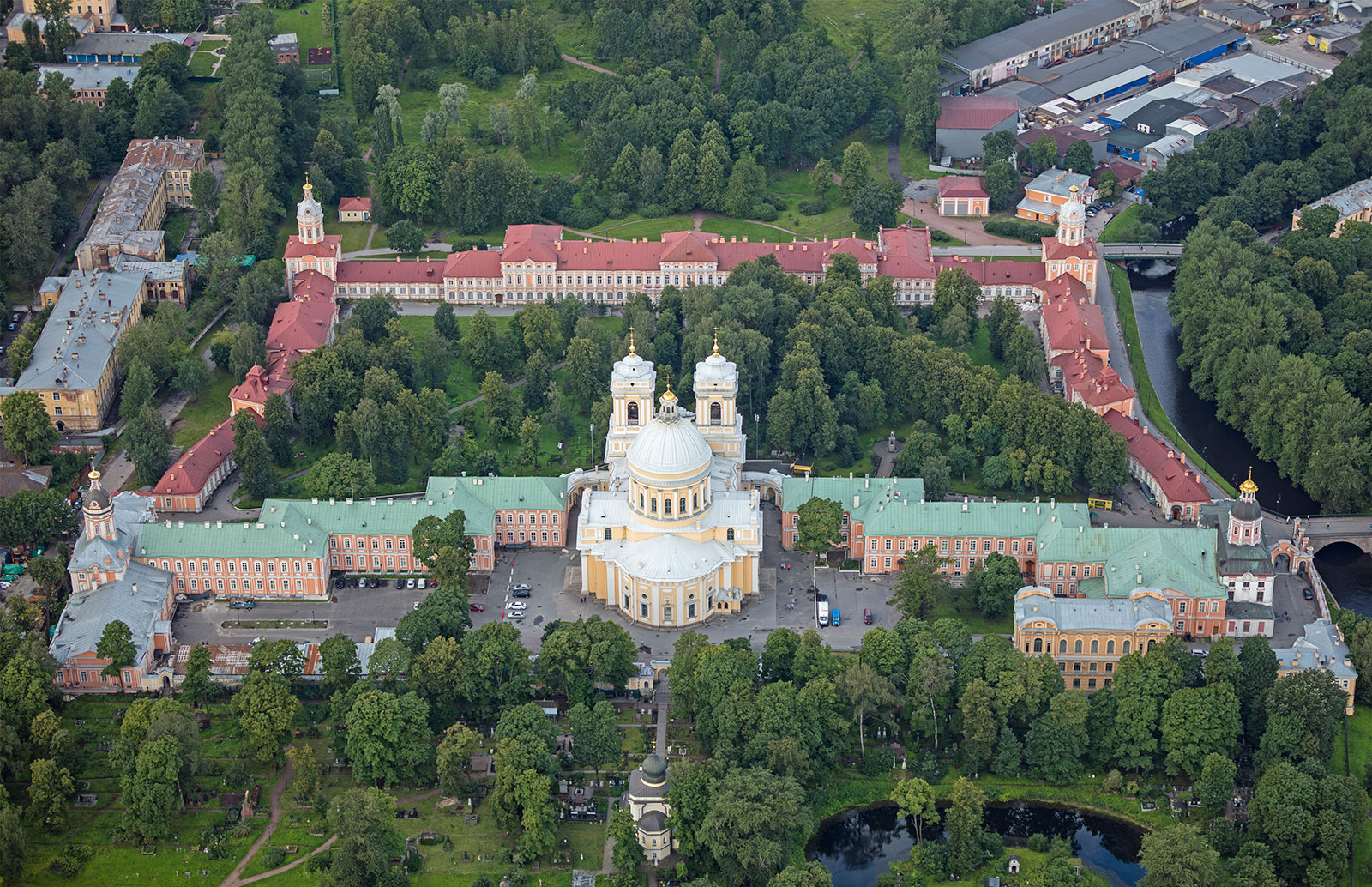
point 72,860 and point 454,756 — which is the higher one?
point 454,756

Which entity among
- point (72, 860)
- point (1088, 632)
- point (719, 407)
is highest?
point (719, 407)

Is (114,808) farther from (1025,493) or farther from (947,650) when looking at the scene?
(1025,493)

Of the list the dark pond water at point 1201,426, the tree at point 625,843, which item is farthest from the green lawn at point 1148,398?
the tree at point 625,843

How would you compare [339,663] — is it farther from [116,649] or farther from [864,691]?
[864,691]

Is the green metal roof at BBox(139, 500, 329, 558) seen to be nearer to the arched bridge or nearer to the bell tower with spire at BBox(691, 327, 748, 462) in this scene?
the bell tower with spire at BBox(691, 327, 748, 462)

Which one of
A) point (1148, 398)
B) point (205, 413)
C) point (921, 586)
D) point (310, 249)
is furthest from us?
point (310, 249)

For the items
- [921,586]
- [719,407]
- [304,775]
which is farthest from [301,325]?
[921,586]

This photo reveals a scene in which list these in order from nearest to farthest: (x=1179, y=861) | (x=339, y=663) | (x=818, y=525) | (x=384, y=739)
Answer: (x=1179, y=861)
(x=384, y=739)
(x=339, y=663)
(x=818, y=525)
